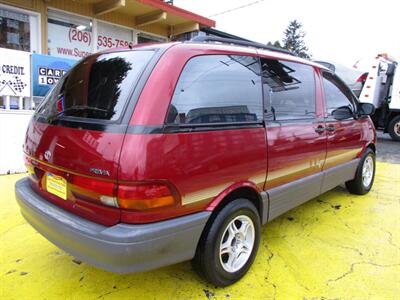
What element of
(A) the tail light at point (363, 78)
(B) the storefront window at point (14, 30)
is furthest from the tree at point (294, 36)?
(B) the storefront window at point (14, 30)

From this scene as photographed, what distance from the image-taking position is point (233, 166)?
247 centimetres

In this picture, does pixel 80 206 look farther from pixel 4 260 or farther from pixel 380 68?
pixel 380 68

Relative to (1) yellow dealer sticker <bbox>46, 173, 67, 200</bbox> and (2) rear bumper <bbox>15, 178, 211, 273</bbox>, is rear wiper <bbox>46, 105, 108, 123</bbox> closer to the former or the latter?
(1) yellow dealer sticker <bbox>46, 173, 67, 200</bbox>

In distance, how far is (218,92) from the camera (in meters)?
2.47

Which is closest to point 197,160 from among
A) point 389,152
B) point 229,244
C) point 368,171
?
point 229,244

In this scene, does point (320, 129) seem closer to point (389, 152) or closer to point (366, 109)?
point (366, 109)

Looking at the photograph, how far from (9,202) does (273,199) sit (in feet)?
→ 11.4

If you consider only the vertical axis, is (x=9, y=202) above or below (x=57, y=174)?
below

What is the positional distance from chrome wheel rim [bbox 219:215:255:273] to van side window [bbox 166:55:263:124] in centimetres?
84

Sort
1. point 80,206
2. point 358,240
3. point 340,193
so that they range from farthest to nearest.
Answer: point 340,193, point 358,240, point 80,206

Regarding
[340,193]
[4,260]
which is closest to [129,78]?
[4,260]

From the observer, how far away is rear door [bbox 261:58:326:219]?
2.91m

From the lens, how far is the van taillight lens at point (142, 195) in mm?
1965

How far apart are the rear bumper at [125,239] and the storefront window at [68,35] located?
6432 mm
